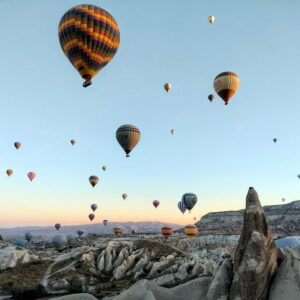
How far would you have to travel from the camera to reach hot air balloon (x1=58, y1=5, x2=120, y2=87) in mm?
34781

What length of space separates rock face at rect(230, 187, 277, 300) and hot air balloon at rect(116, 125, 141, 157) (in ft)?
126

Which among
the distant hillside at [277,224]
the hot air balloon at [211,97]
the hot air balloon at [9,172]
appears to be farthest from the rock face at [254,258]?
the distant hillside at [277,224]

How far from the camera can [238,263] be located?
14125mm

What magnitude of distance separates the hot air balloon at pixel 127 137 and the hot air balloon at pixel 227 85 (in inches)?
548

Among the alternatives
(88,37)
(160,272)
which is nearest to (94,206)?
(160,272)

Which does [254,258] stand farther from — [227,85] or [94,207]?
[94,207]

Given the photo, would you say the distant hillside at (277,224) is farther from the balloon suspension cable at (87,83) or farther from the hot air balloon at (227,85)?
the balloon suspension cable at (87,83)

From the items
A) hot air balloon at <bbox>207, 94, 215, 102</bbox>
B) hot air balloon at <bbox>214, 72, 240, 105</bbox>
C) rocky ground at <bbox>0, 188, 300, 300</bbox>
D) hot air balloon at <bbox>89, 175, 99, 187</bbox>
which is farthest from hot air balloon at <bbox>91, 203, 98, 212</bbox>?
hot air balloon at <bbox>214, 72, 240, 105</bbox>

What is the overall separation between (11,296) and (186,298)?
2109cm

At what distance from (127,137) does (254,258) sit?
132 feet

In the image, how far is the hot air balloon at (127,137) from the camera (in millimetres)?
52500

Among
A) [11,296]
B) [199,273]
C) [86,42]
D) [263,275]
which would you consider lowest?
[11,296]

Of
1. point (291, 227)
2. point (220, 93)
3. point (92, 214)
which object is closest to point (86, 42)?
point (220, 93)

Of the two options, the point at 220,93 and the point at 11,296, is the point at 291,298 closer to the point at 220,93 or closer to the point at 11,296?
the point at 11,296
